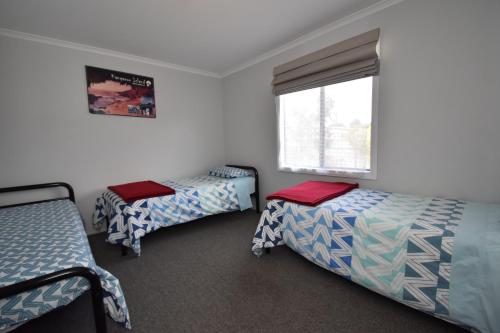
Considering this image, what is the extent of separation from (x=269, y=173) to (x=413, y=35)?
2.23m

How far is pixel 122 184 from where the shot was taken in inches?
123

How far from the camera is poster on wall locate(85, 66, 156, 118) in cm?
289

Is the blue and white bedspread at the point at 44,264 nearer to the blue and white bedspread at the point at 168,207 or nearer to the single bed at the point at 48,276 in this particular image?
the single bed at the point at 48,276

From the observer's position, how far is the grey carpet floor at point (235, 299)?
1.42 m

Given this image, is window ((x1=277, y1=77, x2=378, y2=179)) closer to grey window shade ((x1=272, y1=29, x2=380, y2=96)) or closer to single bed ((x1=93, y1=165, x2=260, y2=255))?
grey window shade ((x1=272, y1=29, x2=380, y2=96))

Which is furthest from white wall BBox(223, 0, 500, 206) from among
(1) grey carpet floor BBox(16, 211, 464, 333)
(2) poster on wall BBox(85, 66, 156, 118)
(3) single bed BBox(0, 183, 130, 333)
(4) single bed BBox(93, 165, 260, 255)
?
(2) poster on wall BBox(85, 66, 156, 118)

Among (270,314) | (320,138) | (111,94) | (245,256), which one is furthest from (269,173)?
(111,94)

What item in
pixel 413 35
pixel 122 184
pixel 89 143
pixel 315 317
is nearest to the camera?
pixel 315 317

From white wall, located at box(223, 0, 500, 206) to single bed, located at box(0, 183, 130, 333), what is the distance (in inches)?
93.1

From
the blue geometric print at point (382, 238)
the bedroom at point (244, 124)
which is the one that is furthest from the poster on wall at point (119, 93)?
the blue geometric print at point (382, 238)

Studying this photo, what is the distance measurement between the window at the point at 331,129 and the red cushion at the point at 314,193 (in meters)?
0.23

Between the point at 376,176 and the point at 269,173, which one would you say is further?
the point at 269,173

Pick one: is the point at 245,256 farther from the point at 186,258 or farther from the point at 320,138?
the point at 320,138

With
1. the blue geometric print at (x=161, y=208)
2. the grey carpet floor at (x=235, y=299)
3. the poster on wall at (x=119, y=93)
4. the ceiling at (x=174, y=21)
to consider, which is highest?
the ceiling at (x=174, y=21)
